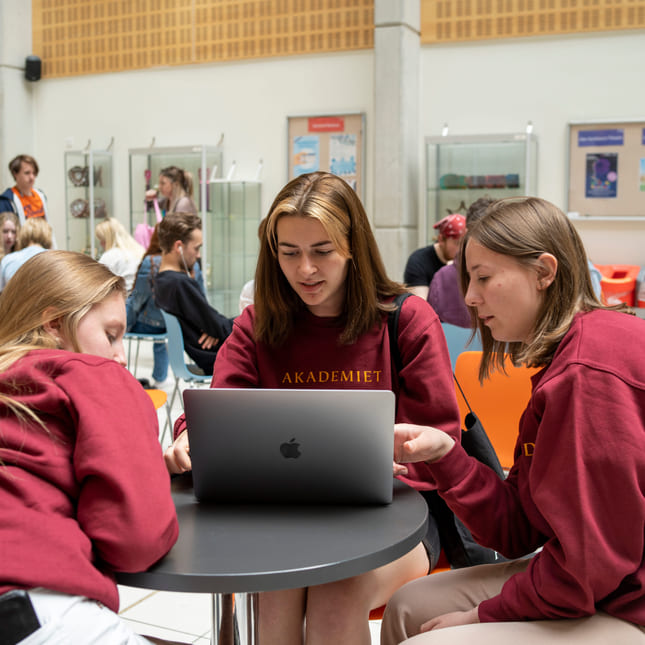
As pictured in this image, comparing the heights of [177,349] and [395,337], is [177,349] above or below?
below

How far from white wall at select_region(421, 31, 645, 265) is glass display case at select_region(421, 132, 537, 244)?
24 centimetres

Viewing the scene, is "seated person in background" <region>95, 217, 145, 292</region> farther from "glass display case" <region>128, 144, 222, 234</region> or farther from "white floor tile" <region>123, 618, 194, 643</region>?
"white floor tile" <region>123, 618, 194, 643</region>

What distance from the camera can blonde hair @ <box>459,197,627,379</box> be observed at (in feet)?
5.02

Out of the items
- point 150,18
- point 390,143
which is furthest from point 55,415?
point 150,18

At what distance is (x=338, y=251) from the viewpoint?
2.04m

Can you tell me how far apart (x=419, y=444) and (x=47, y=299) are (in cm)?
78

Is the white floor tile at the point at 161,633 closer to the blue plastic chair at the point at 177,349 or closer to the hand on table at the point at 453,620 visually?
the hand on table at the point at 453,620

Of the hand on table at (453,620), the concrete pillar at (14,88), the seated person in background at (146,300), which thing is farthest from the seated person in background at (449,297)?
the concrete pillar at (14,88)

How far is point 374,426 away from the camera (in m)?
1.47

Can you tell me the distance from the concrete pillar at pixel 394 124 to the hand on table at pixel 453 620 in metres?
6.16

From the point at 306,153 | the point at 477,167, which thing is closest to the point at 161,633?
the point at 477,167

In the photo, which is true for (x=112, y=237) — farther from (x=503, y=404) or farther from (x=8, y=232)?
(x=503, y=404)

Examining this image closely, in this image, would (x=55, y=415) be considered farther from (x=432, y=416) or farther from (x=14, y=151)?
(x=14, y=151)

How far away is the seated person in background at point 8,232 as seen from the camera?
615cm
